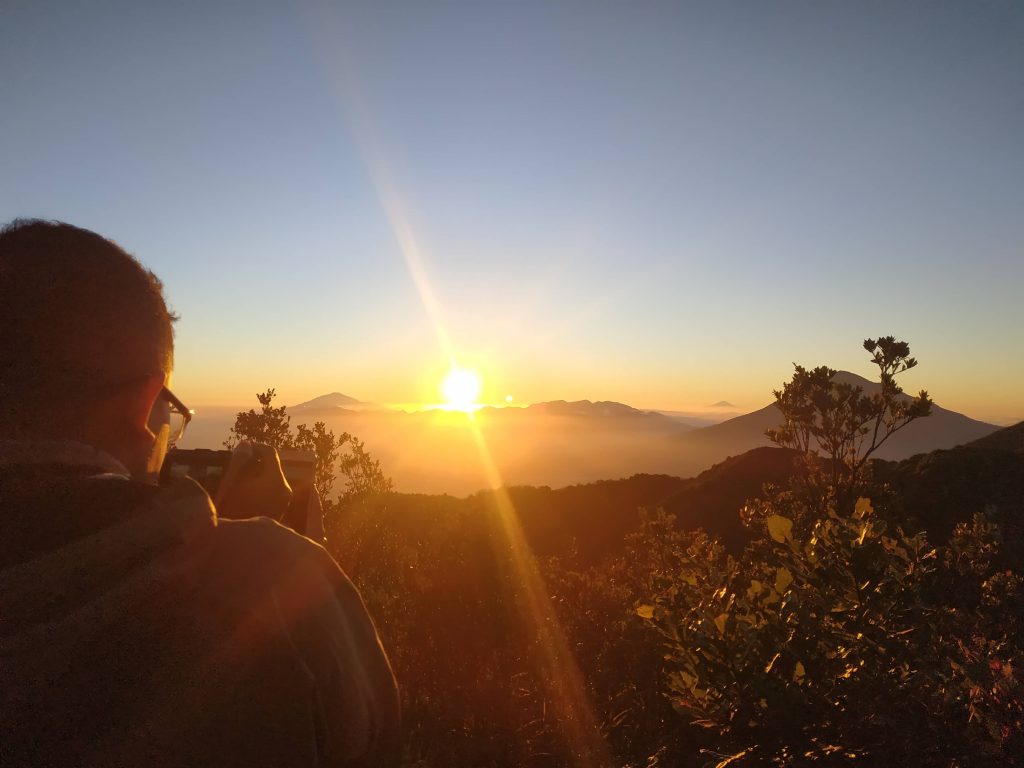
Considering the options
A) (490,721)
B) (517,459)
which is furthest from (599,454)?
(490,721)

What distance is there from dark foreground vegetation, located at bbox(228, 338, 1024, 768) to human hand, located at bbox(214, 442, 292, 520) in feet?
7.62

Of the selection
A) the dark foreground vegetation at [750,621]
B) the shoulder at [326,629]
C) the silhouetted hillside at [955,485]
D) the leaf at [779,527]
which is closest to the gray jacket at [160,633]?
the shoulder at [326,629]

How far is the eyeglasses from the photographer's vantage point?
5.03 ft

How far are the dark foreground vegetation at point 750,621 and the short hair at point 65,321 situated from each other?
2827mm

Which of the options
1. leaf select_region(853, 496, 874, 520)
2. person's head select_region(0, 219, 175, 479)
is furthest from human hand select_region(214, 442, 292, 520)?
leaf select_region(853, 496, 874, 520)

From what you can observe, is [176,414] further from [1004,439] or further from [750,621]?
[1004,439]

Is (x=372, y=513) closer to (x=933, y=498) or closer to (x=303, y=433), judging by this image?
(x=303, y=433)

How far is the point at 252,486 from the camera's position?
1567 millimetres

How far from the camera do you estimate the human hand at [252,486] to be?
5.07 feet

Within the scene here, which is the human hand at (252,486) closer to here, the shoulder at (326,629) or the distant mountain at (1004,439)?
the shoulder at (326,629)

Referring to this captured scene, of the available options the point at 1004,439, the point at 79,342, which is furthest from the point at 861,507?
the point at 1004,439

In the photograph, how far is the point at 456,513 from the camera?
18.8 meters

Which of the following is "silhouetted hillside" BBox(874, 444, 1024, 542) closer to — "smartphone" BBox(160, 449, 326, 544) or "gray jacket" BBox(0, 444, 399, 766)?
"smartphone" BBox(160, 449, 326, 544)

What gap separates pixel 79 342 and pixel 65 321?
5 cm
